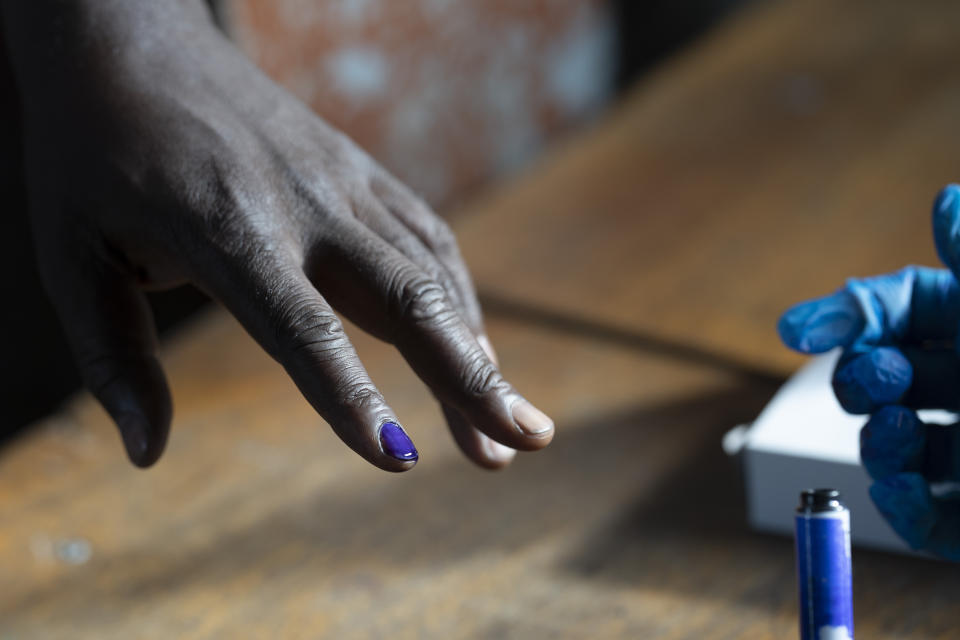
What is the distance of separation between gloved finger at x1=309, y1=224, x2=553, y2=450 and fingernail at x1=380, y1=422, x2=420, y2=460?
0.18 feet

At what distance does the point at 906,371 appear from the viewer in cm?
59

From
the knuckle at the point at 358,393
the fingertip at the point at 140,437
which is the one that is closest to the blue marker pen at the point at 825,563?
the knuckle at the point at 358,393

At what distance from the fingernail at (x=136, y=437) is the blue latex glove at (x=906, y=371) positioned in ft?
1.31

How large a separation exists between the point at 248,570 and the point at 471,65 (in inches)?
53.6

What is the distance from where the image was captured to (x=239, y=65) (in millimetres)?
704

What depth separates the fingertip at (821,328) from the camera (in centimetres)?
61

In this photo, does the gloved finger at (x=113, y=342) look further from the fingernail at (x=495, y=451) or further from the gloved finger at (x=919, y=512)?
the gloved finger at (x=919, y=512)

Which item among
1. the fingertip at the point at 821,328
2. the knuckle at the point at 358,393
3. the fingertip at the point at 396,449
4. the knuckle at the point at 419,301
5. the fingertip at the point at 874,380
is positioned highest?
the knuckle at the point at 419,301

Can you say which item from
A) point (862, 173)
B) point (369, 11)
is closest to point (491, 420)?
point (862, 173)

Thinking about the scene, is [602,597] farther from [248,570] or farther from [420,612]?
[248,570]

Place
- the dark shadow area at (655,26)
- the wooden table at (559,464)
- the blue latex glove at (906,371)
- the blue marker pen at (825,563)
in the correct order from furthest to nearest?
the dark shadow area at (655,26)
the wooden table at (559,464)
the blue latex glove at (906,371)
the blue marker pen at (825,563)

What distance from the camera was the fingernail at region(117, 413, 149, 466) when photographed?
2.11 ft

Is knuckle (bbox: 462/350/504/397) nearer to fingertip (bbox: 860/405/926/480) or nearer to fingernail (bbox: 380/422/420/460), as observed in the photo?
fingernail (bbox: 380/422/420/460)

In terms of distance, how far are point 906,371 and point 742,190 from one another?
0.70m
